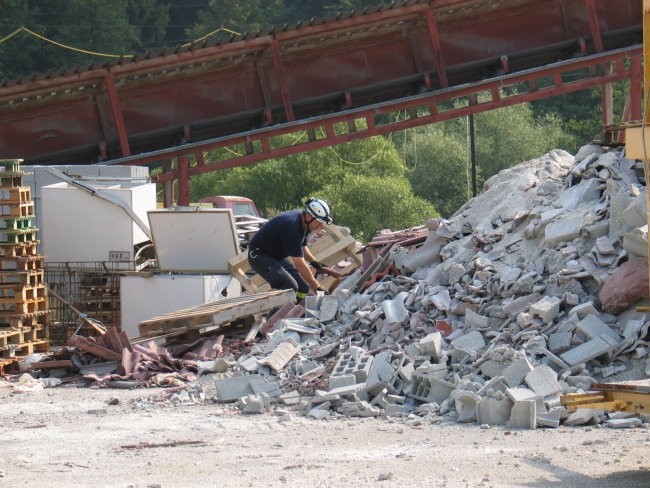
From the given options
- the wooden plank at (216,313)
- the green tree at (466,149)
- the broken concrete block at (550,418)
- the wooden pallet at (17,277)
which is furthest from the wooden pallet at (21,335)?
the green tree at (466,149)

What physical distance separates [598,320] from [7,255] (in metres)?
7.41

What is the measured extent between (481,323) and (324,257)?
14.7 feet

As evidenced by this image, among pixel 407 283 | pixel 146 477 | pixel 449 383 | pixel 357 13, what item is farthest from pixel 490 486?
pixel 357 13

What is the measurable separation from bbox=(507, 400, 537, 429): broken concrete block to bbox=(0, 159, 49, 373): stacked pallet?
7.09 m

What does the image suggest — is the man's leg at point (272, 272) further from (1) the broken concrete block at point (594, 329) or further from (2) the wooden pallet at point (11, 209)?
(1) the broken concrete block at point (594, 329)

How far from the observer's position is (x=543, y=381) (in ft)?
32.8

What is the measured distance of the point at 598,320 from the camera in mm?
10953

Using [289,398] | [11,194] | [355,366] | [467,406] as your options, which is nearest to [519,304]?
[355,366]

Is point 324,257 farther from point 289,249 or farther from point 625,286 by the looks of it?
point 625,286

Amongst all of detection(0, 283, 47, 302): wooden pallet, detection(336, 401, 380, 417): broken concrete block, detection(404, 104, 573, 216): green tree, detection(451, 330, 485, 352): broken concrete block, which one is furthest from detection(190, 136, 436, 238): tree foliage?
detection(336, 401, 380, 417): broken concrete block

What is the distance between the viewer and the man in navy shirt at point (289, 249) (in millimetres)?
14391

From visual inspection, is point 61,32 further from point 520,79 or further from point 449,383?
point 449,383

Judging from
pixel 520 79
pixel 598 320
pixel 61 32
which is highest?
pixel 61 32

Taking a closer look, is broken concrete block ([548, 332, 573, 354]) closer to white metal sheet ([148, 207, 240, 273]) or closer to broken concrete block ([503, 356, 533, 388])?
broken concrete block ([503, 356, 533, 388])
